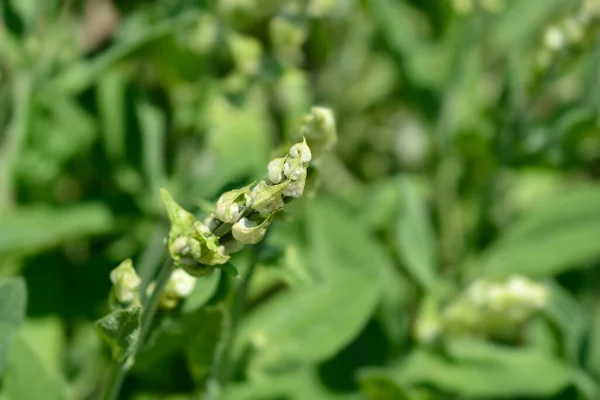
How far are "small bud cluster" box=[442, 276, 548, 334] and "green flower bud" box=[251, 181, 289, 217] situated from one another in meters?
1.08

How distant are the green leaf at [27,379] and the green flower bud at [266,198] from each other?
2.98 ft

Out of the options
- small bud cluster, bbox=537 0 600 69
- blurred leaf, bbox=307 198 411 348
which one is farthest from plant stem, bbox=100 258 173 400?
small bud cluster, bbox=537 0 600 69

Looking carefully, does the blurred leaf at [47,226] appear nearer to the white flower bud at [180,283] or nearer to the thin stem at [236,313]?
the thin stem at [236,313]

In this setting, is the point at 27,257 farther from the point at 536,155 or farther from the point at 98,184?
the point at 536,155

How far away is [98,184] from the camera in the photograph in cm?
296

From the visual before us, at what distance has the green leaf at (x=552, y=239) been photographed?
2604 mm

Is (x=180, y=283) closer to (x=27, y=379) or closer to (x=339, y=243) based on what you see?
(x=27, y=379)

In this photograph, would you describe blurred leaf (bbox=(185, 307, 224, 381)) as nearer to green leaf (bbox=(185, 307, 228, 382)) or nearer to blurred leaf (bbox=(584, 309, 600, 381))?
green leaf (bbox=(185, 307, 228, 382))

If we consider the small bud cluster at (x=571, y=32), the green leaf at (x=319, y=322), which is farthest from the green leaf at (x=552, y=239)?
the green leaf at (x=319, y=322)

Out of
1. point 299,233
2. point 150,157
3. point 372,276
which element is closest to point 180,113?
point 150,157

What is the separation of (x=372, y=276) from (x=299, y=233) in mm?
527

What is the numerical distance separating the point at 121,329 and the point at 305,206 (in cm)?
70

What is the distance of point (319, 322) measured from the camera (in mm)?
2150

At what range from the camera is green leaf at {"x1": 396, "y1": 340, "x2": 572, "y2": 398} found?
2.29 metres
